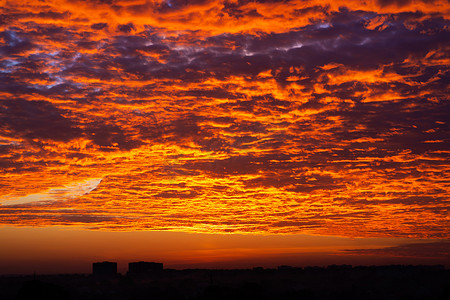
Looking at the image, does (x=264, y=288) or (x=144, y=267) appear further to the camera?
(x=144, y=267)

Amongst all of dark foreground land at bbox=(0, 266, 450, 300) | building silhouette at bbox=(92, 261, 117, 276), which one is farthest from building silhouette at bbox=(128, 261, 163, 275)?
dark foreground land at bbox=(0, 266, 450, 300)

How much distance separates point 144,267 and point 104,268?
1529 centimetres

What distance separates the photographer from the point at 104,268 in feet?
479

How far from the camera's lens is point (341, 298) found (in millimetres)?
90625

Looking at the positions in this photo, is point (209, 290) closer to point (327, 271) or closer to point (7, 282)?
point (7, 282)

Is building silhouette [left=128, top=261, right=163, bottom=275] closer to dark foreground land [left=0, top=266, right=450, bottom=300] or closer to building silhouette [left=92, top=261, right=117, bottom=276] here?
building silhouette [left=92, top=261, right=117, bottom=276]

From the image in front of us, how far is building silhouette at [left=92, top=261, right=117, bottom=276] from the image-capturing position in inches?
5635

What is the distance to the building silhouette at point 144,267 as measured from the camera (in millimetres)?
152125

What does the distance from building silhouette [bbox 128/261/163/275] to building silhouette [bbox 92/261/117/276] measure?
501cm

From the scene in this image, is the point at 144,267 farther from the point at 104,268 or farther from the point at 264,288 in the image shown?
the point at 264,288

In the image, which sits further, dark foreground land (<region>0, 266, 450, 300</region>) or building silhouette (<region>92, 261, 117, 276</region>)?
building silhouette (<region>92, 261, 117, 276</region>)

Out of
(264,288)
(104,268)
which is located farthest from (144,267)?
(264,288)

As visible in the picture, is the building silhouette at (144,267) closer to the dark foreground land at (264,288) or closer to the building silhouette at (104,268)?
the building silhouette at (104,268)

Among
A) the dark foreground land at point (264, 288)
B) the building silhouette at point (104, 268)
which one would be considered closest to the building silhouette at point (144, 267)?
the building silhouette at point (104, 268)
